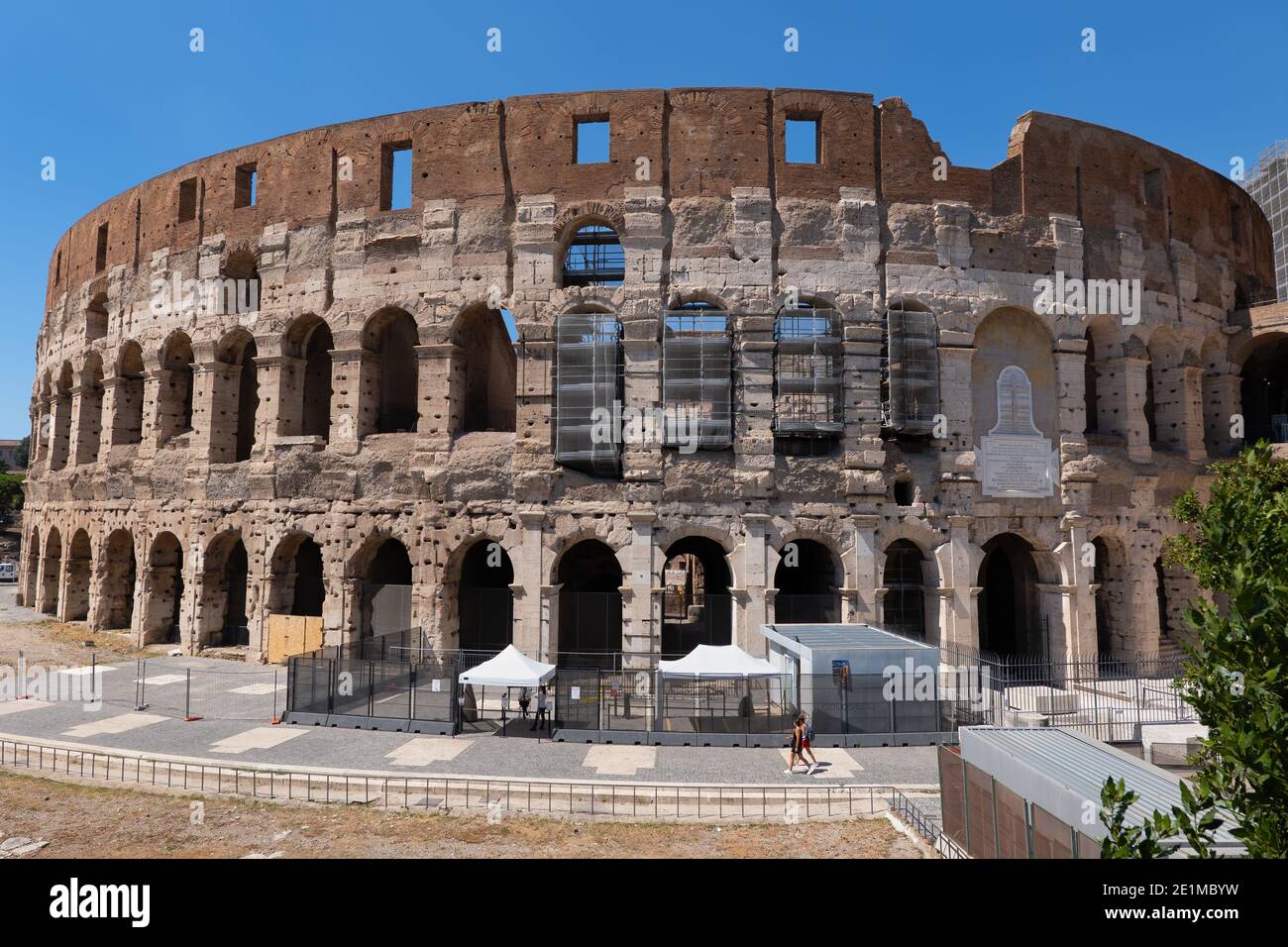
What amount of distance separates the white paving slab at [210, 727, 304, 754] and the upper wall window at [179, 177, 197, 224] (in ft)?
68.6

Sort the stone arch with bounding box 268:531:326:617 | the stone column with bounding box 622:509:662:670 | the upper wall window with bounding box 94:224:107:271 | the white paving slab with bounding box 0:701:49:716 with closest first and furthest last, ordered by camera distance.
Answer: the white paving slab with bounding box 0:701:49:716
the stone column with bounding box 622:509:662:670
the stone arch with bounding box 268:531:326:617
the upper wall window with bounding box 94:224:107:271

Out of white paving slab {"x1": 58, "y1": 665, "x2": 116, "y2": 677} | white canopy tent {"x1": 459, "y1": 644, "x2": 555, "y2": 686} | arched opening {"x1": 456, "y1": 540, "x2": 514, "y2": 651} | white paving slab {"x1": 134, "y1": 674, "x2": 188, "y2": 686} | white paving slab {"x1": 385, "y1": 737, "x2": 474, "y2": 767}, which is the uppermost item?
arched opening {"x1": 456, "y1": 540, "x2": 514, "y2": 651}

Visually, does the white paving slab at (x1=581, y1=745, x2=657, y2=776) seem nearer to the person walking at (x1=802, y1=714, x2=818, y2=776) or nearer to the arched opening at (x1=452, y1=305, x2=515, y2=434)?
the person walking at (x1=802, y1=714, x2=818, y2=776)

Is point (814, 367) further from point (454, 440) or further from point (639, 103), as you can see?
point (454, 440)

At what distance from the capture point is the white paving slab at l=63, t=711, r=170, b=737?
16.3 meters


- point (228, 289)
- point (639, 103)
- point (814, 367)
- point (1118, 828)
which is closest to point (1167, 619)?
point (814, 367)

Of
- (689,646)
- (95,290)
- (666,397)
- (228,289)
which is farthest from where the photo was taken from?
(95,290)

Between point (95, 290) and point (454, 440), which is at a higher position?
point (95, 290)

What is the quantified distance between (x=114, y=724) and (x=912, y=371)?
22407 mm

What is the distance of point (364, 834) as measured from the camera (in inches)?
Result: 439

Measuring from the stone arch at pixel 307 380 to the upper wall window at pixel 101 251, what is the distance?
12.2 meters

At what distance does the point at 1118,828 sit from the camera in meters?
4.30

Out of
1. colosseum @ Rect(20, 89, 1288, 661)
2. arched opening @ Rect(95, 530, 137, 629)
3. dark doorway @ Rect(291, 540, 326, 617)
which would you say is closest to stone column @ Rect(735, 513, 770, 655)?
colosseum @ Rect(20, 89, 1288, 661)
